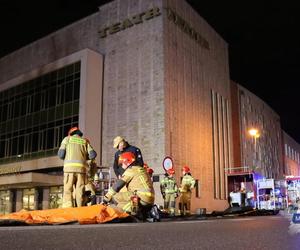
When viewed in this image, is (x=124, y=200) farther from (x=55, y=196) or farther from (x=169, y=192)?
(x=55, y=196)

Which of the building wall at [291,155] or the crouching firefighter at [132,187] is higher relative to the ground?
the building wall at [291,155]

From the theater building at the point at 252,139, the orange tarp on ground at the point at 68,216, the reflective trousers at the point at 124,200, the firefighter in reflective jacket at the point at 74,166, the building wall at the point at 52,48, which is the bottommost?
the orange tarp on ground at the point at 68,216

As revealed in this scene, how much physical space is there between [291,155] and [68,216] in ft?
223

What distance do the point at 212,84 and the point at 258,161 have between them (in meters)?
14.8

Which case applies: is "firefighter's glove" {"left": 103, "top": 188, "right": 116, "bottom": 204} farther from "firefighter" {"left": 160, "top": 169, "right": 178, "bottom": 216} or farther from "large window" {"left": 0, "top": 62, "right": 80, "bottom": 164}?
"large window" {"left": 0, "top": 62, "right": 80, "bottom": 164}

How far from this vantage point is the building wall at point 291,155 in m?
64.9

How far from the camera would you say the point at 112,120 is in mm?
31625

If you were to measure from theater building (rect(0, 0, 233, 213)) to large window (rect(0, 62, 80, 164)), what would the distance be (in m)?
0.09

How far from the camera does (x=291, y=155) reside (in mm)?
70125

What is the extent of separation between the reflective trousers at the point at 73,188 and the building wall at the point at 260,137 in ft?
96.1

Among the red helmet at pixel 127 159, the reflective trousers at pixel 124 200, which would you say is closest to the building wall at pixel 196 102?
the red helmet at pixel 127 159

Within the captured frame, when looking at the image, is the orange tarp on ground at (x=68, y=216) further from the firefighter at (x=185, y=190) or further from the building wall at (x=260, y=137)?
the building wall at (x=260, y=137)

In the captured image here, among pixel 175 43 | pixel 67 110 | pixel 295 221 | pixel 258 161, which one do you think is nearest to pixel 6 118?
pixel 67 110

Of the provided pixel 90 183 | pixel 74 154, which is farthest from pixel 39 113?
pixel 74 154
